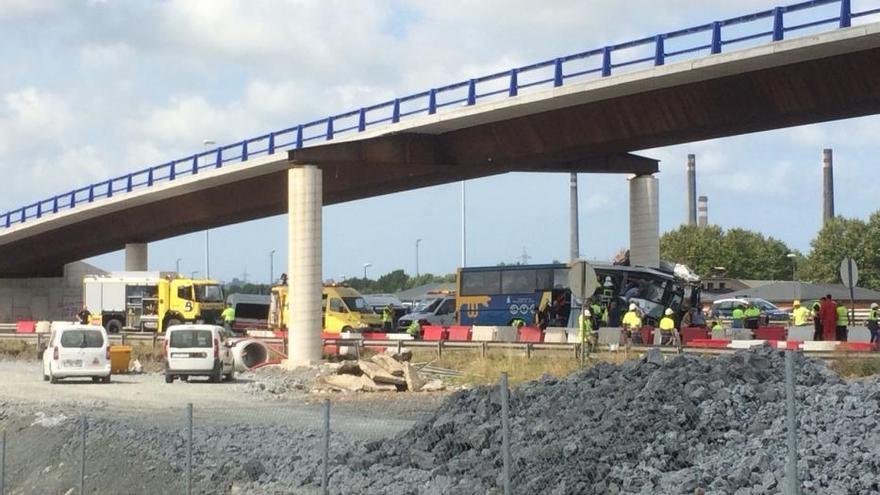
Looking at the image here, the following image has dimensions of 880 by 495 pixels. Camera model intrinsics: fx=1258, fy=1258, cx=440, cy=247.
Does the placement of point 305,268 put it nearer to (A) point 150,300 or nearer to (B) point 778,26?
(B) point 778,26

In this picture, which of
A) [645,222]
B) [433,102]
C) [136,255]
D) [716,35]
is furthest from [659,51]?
[136,255]

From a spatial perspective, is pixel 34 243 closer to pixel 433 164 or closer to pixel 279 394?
pixel 433 164

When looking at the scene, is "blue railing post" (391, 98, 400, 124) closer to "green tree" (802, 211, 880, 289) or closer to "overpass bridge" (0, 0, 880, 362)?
"overpass bridge" (0, 0, 880, 362)

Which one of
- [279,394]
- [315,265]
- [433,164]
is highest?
[433,164]

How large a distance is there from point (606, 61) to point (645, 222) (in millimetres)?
15524

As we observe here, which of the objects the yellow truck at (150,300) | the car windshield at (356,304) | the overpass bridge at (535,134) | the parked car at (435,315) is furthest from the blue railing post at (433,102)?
the yellow truck at (150,300)

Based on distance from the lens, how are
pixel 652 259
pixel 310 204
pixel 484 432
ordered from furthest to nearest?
1. pixel 652 259
2. pixel 310 204
3. pixel 484 432

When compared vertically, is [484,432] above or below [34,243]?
below

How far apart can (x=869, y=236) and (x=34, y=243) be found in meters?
62.1

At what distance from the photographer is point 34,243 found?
222ft

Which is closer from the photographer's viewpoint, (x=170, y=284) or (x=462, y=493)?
(x=462, y=493)

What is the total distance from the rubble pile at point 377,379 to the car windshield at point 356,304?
58.2 feet

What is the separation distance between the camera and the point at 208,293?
5722cm

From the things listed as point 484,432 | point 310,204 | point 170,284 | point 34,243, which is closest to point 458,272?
point 310,204
